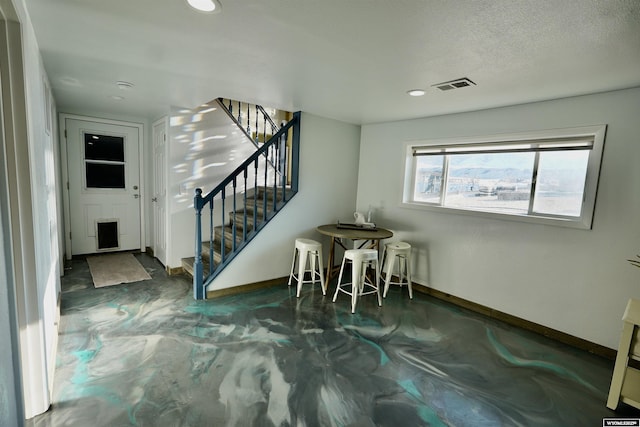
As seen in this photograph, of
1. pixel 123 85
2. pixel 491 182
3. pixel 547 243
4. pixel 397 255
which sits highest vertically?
pixel 123 85

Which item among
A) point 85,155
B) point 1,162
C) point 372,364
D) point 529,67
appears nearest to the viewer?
point 1,162

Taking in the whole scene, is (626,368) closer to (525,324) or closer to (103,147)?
(525,324)

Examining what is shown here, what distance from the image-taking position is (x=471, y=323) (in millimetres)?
3051

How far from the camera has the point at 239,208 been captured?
448cm

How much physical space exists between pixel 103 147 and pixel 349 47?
14.2 ft

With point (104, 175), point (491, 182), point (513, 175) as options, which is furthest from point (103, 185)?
point (513, 175)

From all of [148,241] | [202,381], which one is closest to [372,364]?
[202,381]

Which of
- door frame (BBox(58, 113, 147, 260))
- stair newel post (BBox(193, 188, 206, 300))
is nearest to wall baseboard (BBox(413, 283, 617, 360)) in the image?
stair newel post (BBox(193, 188, 206, 300))

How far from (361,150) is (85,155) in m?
4.02

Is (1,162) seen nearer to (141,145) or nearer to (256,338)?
(256,338)

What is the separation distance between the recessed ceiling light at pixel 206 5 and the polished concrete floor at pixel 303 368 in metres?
2.17

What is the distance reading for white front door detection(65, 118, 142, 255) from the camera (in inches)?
172

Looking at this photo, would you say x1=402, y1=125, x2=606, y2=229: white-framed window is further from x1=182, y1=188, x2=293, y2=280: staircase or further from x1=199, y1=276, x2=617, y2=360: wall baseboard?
x1=182, y1=188, x2=293, y2=280: staircase

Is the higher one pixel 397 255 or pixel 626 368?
A: pixel 397 255
